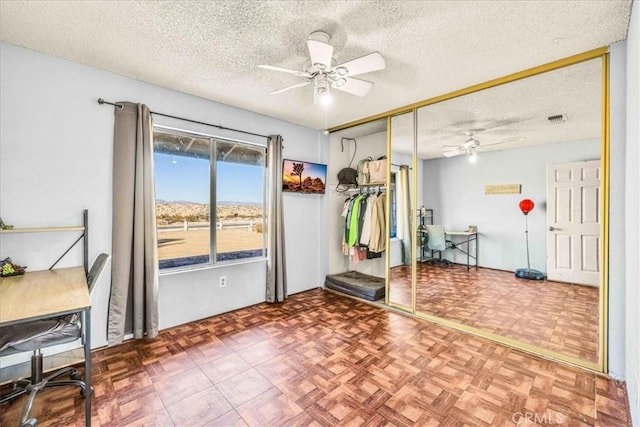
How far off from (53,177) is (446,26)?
3.21 m

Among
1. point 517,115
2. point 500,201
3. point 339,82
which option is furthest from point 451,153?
point 339,82

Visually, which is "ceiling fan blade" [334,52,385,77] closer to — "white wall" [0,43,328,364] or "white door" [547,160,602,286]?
"white wall" [0,43,328,364]

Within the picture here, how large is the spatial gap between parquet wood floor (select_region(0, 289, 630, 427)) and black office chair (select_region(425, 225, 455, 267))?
1.54 m

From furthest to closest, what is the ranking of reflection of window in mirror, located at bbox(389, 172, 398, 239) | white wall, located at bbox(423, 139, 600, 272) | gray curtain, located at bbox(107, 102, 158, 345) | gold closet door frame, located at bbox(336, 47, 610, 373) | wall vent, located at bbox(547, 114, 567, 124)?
white wall, located at bbox(423, 139, 600, 272) < reflection of window in mirror, located at bbox(389, 172, 398, 239) < wall vent, located at bbox(547, 114, 567, 124) < gray curtain, located at bbox(107, 102, 158, 345) < gold closet door frame, located at bbox(336, 47, 610, 373)

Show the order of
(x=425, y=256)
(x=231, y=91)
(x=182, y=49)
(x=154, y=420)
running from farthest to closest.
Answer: (x=425, y=256) → (x=231, y=91) → (x=182, y=49) → (x=154, y=420)

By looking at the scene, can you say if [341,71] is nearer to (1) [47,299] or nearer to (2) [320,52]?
(2) [320,52]

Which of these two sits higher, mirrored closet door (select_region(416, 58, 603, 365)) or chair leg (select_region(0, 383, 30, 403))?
mirrored closet door (select_region(416, 58, 603, 365))

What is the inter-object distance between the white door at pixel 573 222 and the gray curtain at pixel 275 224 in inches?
171

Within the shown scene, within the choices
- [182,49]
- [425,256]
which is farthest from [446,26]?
[425,256]

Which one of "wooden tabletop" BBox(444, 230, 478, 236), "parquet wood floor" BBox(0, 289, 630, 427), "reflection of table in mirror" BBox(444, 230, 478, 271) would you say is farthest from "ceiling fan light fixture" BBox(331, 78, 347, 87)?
"reflection of table in mirror" BBox(444, 230, 478, 271)

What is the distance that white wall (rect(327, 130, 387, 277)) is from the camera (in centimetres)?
429

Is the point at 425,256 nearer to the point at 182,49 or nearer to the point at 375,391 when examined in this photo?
the point at 375,391

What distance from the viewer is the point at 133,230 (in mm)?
2492

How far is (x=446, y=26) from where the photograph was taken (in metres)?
1.79
